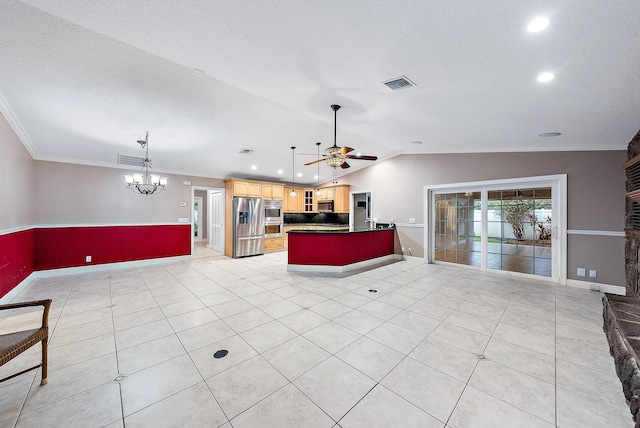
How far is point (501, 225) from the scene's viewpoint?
5.11 m

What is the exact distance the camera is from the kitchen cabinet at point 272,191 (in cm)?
770

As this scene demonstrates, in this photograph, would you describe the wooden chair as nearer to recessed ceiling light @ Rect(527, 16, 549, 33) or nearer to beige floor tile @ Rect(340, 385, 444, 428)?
beige floor tile @ Rect(340, 385, 444, 428)

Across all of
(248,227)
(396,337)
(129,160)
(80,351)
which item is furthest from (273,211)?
(396,337)

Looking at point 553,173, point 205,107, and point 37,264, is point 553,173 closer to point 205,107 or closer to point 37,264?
point 205,107

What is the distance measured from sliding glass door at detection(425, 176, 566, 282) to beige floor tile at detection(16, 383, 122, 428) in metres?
6.40

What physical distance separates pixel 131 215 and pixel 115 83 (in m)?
3.85

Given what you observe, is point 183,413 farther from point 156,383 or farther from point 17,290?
point 17,290

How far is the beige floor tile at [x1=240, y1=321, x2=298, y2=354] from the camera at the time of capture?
236 centimetres

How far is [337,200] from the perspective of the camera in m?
8.45

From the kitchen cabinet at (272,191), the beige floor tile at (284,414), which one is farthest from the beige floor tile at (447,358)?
the kitchen cabinet at (272,191)

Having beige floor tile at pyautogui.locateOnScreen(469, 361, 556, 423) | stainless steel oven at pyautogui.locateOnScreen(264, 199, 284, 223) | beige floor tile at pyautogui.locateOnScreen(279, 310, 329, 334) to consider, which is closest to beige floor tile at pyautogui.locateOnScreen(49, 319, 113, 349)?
beige floor tile at pyautogui.locateOnScreen(279, 310, 329, 334)

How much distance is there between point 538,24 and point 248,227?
22.7ft

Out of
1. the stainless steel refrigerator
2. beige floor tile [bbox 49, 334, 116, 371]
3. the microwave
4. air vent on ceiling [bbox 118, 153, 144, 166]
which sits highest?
air vent on ceiling [bbox 118, 153, 144, 166]

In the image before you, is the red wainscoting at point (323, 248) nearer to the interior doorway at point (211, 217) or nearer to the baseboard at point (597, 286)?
the interior doorway at point (211, 217)
